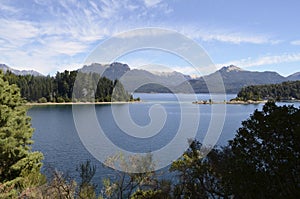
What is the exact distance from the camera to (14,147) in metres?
13.5

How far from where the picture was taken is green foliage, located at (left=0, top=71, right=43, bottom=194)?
43.5 ft

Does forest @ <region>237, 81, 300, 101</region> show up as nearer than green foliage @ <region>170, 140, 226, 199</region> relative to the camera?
No

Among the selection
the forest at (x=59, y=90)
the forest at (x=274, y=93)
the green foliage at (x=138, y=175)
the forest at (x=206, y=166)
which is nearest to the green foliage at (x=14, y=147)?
the forest at (x=206, y=166)

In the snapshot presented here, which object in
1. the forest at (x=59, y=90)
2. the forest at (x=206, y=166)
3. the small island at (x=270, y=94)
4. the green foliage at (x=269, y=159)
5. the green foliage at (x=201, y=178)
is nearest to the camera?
the green foliage at (x=269, y=159)

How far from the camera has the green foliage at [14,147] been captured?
13.2m

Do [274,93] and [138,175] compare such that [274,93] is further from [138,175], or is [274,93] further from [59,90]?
[138,175]

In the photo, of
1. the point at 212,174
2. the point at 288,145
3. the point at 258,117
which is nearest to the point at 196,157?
the point at 212,174

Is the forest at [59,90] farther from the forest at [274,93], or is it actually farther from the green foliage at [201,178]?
the green foliage at [201,178]

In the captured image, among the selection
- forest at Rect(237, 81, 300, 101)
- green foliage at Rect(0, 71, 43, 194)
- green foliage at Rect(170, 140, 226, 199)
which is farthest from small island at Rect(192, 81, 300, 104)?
green foliage at Rect(170, 140, 226, 199)

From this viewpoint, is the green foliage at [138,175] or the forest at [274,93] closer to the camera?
the green foliage at [138,175]

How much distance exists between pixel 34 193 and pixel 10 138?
380 centimetres

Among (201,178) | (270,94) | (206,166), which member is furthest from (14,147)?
(270,94)

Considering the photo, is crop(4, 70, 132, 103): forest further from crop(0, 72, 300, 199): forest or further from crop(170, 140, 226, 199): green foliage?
crop(170, 140, 226, 199): green foliage

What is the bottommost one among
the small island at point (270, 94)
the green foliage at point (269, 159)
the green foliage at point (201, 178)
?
the green foliage at point (201, 178)
